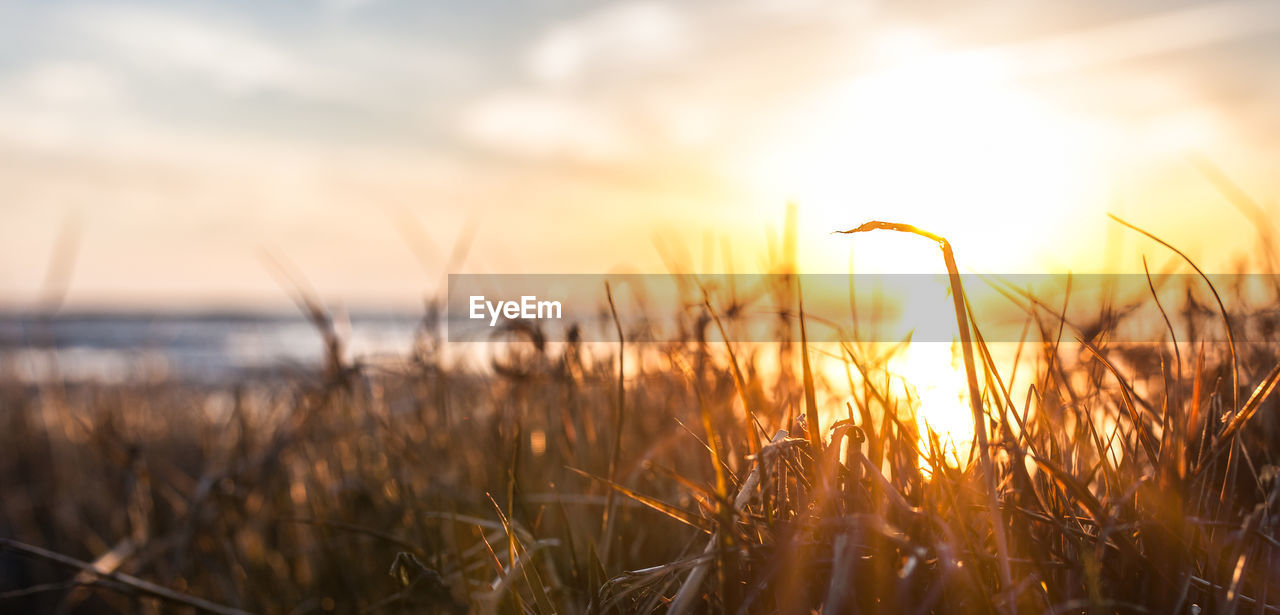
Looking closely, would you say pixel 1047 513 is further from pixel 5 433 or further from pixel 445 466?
pixel 5 433

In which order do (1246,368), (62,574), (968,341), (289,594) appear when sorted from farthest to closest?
(62,574), (289,594), (1246,368), (968,341)

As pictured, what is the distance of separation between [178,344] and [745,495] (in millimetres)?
20113

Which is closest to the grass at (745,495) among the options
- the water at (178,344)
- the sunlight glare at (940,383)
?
the sunlight glare at (940,383)

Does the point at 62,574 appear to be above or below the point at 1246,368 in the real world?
below

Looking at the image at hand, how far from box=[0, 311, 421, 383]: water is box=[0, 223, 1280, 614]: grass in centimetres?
46

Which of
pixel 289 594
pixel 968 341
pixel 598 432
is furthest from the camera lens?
pixel 289 594

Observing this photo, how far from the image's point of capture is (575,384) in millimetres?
1691

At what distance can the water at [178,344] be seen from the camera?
9.84 ft

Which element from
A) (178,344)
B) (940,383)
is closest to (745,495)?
(940,383)

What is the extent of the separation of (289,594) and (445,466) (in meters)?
0.59

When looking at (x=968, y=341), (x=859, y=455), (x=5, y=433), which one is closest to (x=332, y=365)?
(x=859, y=455)

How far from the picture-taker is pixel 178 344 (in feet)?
58.2

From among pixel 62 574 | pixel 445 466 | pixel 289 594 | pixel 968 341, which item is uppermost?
pixel 968 341

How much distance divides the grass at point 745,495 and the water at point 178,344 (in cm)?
46
